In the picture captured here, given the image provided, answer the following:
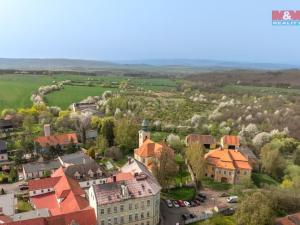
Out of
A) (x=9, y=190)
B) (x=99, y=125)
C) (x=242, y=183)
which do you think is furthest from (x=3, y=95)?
(x=242, y=183)

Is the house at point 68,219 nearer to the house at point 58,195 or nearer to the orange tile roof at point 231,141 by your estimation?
the house at point 58,195

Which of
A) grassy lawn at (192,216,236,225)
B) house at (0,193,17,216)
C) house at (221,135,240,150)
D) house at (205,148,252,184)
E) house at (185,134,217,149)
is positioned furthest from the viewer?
house at (185,134,217,149)

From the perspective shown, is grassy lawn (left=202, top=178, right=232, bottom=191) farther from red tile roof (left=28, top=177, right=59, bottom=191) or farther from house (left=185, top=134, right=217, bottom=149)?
red tile roof (left=28, top=177, right=59, bottom=191)

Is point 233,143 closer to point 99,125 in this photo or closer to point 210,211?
A: point 210,211

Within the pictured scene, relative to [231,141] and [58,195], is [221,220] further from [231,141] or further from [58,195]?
[231,141]

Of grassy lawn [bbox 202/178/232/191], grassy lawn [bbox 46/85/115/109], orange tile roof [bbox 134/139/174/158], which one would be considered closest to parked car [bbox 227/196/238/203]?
grassy lawn [bbox 202/178/232/191]

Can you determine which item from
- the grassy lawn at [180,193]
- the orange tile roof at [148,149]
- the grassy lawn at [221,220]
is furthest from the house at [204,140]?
the grassy lawn at [221,220]
